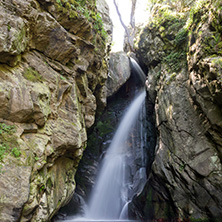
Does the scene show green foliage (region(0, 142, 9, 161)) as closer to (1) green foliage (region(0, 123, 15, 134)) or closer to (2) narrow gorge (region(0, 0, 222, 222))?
(2) narrow gorge (region(0, 0, 222, 222))

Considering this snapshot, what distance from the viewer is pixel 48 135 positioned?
609cm

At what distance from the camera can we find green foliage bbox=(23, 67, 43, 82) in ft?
19.9

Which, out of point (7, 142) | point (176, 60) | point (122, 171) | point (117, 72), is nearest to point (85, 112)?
point (7, 142)

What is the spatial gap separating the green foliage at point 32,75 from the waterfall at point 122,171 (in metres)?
→ 8.55

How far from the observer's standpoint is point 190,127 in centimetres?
878

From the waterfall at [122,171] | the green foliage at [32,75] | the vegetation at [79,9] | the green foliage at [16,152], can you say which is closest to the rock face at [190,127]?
the waterfall at [122,171]

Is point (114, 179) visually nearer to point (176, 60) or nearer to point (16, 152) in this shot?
point (176, 60)

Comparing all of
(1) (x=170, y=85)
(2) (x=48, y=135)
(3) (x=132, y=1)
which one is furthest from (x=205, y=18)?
(3) (x=132, y=1)

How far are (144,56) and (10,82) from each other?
1173 centimetres

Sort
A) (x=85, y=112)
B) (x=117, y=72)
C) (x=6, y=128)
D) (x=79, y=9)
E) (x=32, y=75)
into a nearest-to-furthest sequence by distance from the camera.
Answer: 1. (x=6, y=128)
2. (x=32, y=75)
3. (x=79, y=9)
4. (x=85, y=112)
5. (x=117, y=72)

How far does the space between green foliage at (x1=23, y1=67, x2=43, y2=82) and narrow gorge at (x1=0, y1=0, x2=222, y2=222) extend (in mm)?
45

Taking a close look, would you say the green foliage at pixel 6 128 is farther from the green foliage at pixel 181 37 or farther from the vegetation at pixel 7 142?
the green foliage at pixel 181 37

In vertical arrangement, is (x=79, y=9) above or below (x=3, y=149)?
above

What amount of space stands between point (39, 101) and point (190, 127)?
285 inches
